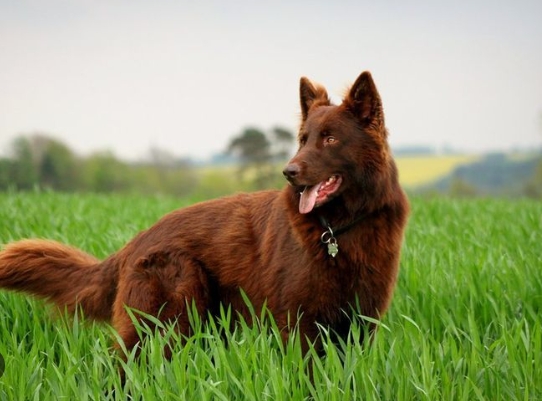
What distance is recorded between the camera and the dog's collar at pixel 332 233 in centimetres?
391

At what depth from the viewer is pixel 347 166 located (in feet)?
12.8

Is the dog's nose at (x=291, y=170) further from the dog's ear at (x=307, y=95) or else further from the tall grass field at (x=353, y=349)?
the tall grass field at (x=353, y=349)

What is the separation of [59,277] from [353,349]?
6.52 feet

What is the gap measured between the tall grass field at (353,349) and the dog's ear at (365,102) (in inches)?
43.7

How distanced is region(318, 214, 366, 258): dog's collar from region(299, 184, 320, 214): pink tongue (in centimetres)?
16

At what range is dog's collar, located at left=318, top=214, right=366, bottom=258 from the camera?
3.91m

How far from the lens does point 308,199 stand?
3883 mm

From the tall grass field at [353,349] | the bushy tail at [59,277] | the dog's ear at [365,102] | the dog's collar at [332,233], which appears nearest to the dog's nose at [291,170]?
the dog's collar at [332,233]

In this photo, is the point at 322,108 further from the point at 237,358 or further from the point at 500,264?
the point at 500,264

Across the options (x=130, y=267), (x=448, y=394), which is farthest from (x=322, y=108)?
(x=448, y=394)

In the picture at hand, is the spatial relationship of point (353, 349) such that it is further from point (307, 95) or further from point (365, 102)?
point (307, 95)

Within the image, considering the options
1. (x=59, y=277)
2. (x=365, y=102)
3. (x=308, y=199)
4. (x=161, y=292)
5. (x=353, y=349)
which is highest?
(x=365, y=102)

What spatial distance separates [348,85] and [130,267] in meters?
1.67

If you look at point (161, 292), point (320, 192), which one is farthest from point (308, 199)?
point (161, 292)
